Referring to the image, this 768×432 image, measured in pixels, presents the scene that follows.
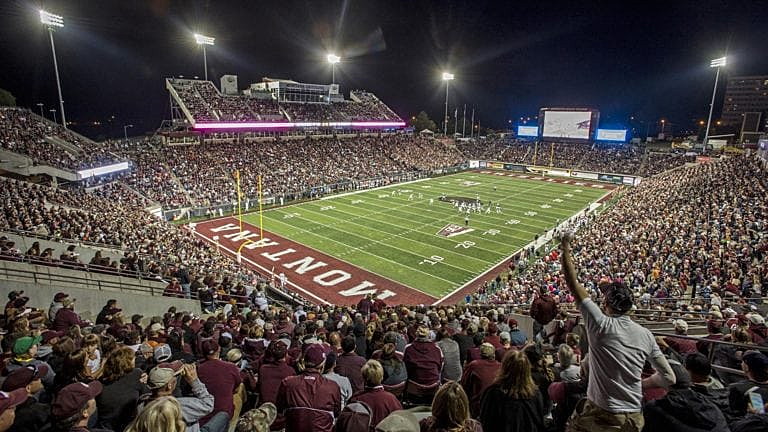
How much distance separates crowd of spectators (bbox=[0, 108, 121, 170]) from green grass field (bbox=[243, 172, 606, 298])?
12.5m

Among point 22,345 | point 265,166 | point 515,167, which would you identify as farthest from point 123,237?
point 515,167

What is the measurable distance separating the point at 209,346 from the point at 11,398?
1584 millimetres

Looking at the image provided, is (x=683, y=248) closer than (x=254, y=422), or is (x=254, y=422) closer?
(x=254, y=422)

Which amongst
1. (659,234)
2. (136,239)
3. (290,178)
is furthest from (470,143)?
(136,239)

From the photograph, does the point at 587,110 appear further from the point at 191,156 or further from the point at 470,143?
the point at 191,156

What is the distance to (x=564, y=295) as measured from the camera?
16.0m

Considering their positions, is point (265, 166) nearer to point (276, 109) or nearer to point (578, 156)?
point (276, 109)

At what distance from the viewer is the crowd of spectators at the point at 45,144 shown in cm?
2862

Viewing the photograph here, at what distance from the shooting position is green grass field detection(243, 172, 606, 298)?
2497cm

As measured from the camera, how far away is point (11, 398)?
11.5 feet

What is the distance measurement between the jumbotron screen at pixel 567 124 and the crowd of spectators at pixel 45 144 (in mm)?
64048

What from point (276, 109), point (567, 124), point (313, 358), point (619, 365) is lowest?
point (313, 358)

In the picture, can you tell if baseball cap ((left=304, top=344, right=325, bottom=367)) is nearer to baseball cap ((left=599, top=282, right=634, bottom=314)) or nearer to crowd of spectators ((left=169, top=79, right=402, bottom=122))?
baseball cap ((left=599, top=282, right=634, bottom=314))

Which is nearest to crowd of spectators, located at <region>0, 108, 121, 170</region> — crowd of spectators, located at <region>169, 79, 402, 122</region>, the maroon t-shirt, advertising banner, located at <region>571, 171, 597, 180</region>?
crowd of spectators, located at <region>169, 79, 402, 122</region>
